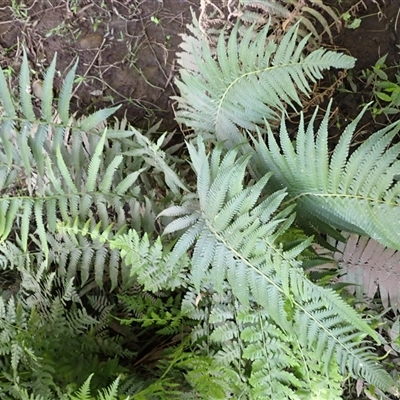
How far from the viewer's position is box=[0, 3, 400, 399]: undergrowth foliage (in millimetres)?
1271

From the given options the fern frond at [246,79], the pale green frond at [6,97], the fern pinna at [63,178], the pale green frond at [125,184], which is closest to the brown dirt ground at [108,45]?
the fern pinna at [63,178]

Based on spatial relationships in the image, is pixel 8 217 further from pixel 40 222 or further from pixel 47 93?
pixel 47 93

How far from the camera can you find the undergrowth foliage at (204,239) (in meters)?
1.27

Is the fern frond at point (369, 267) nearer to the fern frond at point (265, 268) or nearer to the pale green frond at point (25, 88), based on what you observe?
the fern frond at point (265, 268)

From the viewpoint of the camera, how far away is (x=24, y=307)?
65.4 inches

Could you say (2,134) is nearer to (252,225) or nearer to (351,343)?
(252,225)

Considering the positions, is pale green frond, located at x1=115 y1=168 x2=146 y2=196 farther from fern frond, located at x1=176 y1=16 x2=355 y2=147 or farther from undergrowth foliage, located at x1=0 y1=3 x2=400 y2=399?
fern frond, located at x1=176 y1=16 x2=355 y2=147

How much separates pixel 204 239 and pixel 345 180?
405 millimetres

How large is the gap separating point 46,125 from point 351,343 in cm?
106

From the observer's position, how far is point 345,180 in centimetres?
126

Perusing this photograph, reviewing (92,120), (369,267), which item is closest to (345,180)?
(369,267)

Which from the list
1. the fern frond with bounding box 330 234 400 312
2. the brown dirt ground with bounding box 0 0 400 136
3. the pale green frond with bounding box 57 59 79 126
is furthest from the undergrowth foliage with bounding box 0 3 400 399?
the brown dirt ground with bounding box 0 0 400 136

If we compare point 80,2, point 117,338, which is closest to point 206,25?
point 80,2

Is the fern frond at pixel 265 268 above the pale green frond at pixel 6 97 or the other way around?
the other way around
